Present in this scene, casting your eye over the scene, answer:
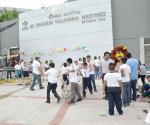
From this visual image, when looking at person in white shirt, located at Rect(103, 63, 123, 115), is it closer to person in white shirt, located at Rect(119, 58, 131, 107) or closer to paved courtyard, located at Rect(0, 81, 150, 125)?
paved courtyard, located at Rect(0, 81, 150, 125)

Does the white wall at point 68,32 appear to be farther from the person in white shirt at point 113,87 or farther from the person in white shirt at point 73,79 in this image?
the person in white shirt at point 113,87

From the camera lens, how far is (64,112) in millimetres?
13297

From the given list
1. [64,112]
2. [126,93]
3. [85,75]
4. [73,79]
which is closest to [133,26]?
[85,75]

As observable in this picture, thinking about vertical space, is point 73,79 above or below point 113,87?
above

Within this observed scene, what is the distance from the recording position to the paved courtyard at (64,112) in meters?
11.7

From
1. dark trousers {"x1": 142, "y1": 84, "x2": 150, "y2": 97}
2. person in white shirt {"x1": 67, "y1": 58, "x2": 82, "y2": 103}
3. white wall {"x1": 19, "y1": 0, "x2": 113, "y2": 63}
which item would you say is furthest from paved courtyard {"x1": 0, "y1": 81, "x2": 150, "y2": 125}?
white wall {"x1": 19, "y1": 0, "x2": 113, "y2": 63}

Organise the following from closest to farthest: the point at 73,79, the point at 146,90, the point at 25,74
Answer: the point at 73,79 → the point at 146,90 → the point at 25,74

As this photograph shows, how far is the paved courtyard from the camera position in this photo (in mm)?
11719

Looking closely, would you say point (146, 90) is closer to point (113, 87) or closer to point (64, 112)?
point (113, 87)

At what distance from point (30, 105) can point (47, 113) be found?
2000mm

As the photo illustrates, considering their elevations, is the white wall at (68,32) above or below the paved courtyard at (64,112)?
above

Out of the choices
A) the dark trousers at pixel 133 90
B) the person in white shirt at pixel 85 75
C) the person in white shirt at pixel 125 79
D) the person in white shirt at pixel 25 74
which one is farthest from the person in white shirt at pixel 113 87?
the person in white shirt at pixel 25 74

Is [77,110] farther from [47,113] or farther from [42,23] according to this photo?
[42,23]

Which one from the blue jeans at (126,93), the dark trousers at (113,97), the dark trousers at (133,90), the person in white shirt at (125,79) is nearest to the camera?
the dark trousers at (113,97)
